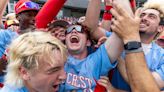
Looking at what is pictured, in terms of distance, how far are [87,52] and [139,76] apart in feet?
4.24

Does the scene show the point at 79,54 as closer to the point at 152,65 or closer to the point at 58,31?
the point at 58,31

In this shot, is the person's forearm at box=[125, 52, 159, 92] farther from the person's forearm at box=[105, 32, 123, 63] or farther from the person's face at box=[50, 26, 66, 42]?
the person's face at box=[50, 26, 66, 42]

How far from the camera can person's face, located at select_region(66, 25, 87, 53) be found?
301 centimetres

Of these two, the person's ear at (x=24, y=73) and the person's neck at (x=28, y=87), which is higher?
the person's ear at (x=24, y=73)

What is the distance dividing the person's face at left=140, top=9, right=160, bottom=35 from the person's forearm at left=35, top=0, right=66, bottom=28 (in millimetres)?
752

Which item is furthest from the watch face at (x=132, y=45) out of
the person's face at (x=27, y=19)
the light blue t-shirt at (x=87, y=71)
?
the person's face at (x=27, y=19)

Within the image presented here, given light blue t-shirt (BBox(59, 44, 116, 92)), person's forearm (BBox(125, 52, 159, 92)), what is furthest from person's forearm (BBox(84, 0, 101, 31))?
person's forearm (BBox(125, 52, 159, 92))

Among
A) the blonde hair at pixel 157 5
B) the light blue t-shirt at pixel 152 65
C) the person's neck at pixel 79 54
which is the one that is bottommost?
the light blue t-shirt at pixel 152 65

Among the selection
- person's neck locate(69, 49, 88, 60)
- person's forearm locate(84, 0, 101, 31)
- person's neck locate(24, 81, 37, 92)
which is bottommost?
person's neck locate(69, 49, 88, 60)

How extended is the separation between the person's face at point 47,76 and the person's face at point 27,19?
5.59 ft

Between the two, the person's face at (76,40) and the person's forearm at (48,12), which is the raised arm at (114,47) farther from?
the person's forearm at (48,12)

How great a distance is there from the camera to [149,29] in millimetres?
3088

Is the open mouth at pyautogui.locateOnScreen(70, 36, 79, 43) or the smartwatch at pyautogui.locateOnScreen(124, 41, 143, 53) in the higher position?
the smartwatch at pyautogui.locateOnScreen(124, 41, 143, 53)

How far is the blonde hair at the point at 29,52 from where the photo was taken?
197cm
